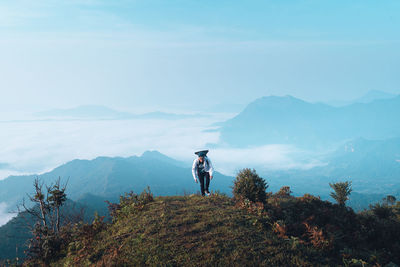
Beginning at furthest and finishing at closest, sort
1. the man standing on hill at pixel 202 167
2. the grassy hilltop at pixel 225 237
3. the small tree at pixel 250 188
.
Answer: the man standing on hill at pixel 202 167 < the small tree at pixel 250 188 < the grassy hilltop at pixel 225 237

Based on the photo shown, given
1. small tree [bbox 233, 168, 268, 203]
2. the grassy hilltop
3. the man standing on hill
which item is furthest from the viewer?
the man standing on hill

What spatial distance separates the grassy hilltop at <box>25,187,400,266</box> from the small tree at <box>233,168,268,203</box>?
114 centimetres

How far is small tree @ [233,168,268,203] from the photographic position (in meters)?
17.6

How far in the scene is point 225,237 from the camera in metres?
11.2

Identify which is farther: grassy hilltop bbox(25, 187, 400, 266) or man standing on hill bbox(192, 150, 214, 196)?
man standing on hill bbox(192, 150, 214, 196)

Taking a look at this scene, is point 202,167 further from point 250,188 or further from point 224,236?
point 224,236

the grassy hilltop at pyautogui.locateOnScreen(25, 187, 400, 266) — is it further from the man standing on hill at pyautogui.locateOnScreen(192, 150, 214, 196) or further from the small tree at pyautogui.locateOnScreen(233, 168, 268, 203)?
the man standing on hill at pyautogui.locateOnScreen(192, 150, 214, 196)

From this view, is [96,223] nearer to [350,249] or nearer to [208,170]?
[208,170]

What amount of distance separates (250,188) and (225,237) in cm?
700

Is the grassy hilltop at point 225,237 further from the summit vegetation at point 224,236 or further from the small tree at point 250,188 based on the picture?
the small tree at point 250,188

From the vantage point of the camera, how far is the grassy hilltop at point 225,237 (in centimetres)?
993

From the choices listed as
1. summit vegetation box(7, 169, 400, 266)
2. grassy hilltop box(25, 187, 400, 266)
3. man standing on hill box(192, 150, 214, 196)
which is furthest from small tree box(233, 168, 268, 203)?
man standing on hill box(192, 150, 214, 196)

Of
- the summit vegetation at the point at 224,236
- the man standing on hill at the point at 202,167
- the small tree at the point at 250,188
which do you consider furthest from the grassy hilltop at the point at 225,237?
the man standing on hill at the point at 202,167

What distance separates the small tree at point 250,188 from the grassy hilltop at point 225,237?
114cm
